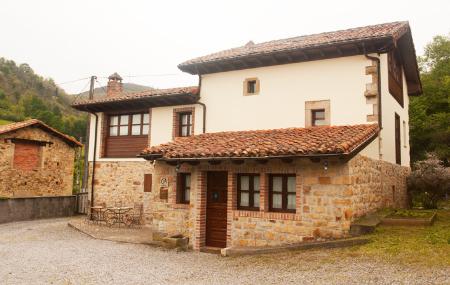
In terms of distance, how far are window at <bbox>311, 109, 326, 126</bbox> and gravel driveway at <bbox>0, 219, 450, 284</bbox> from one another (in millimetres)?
4558

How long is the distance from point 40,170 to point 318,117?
48.3 ft

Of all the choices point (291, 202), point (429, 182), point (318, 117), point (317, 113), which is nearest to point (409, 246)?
point (291, 202)

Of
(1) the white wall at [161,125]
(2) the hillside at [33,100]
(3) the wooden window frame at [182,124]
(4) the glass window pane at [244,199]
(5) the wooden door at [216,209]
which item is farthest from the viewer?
(2) the hillside at [33,100]

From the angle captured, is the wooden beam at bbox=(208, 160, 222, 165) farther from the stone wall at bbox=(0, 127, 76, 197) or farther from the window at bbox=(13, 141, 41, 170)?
the window at bbox=(13, 141, 41, 170)

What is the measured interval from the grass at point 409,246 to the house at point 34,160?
16.1 m

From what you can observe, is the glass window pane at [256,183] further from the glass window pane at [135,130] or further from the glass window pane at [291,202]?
the glass window pane at [135,130]

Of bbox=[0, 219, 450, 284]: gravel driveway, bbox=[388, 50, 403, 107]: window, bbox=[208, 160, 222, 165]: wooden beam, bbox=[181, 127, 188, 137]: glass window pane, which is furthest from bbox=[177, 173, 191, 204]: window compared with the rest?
bbox=[388, 50, 403, 107]: window

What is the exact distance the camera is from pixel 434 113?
2661cm

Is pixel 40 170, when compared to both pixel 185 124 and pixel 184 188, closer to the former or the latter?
pixel 185 124

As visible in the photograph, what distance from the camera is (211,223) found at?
10.5 meters

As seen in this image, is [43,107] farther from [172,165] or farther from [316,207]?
[316,207]

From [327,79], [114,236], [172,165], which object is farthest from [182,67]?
[114,236]

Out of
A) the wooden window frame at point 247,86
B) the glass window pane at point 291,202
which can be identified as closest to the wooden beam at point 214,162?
the glass window pane at point 291,202

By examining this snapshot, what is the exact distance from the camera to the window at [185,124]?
1406 cm
